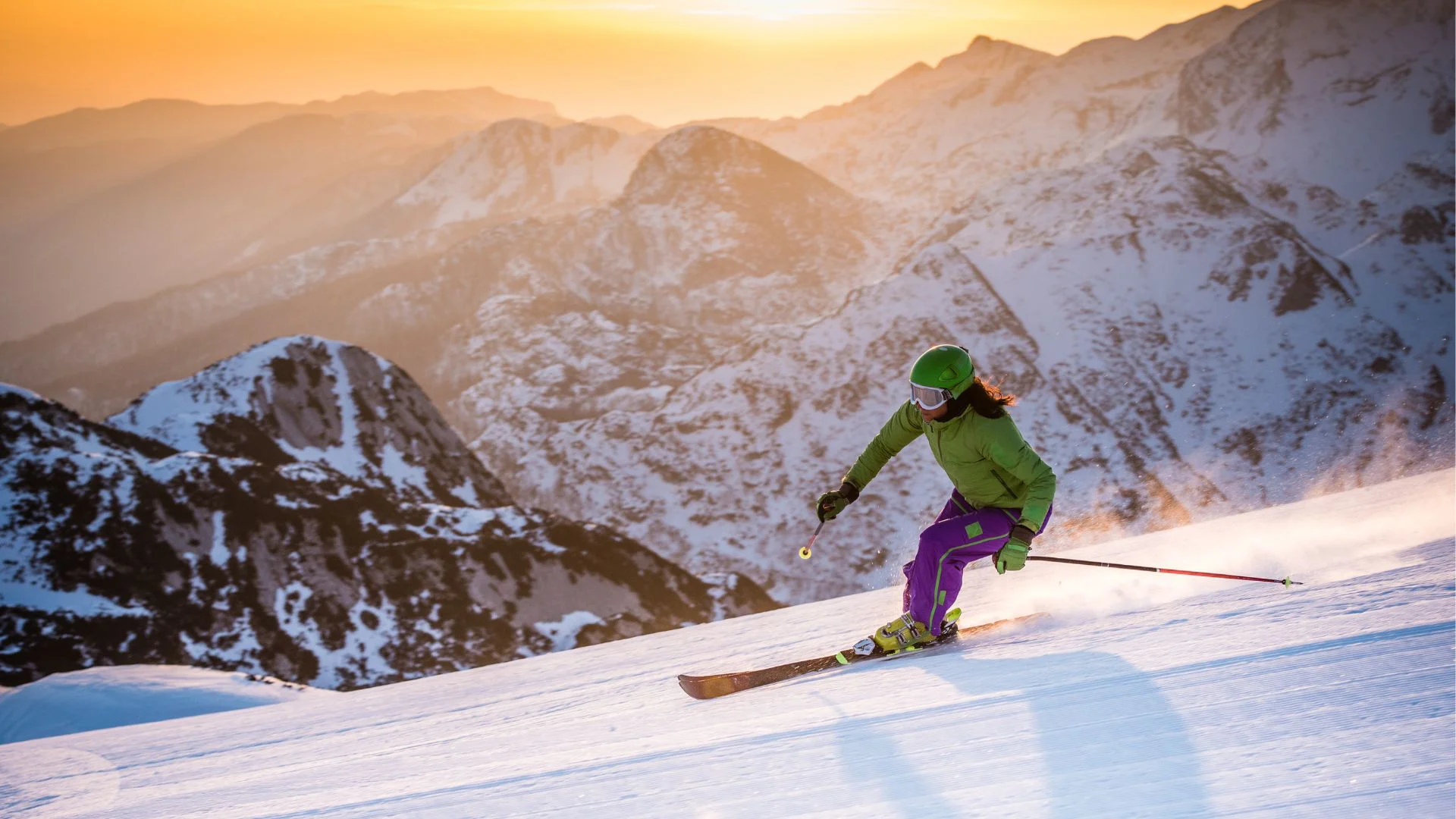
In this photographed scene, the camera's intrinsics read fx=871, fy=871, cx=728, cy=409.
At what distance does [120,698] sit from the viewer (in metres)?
12.3

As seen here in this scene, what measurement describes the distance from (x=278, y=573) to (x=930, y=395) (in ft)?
178

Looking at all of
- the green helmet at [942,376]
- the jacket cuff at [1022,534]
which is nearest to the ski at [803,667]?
the jacket cuff at [1022,534]

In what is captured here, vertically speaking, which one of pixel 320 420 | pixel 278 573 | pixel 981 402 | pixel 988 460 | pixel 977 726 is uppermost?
pixel 981 402

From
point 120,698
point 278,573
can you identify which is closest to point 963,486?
point 120,698

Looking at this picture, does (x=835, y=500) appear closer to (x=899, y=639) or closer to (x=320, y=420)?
(x=899, y=639)

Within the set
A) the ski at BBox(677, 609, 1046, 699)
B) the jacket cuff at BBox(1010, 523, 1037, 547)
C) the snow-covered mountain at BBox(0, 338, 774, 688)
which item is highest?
the jacket cuff at BBox(1010, 523, 1037, 547)

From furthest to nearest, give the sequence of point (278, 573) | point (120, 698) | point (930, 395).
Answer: point (278, 573), point (120, 698), point (930, 395)

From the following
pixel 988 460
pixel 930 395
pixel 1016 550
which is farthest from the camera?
pixel 988 460

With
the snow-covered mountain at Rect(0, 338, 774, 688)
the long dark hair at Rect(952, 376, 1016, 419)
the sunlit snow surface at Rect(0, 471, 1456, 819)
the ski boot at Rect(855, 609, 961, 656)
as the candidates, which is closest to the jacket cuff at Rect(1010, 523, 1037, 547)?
the sunlit snow surface at Rect(0, 471, 1456, 819)

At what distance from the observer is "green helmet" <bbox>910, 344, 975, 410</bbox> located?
709 cm

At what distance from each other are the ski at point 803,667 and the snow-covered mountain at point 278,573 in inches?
1691

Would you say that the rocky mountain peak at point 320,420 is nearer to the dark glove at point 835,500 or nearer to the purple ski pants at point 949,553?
the dark glove at point 835,500

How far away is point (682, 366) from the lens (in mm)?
193500

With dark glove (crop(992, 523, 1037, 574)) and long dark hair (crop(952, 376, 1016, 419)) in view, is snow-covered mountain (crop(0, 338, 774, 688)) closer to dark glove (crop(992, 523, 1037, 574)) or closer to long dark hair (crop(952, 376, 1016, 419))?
dark glove (crop(992, 523, 1037, 574))
